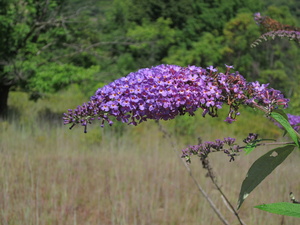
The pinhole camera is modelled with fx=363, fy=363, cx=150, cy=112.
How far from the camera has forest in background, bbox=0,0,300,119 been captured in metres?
7.69

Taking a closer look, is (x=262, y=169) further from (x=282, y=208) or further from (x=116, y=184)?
(x=116, y=184)

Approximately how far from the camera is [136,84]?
95cm

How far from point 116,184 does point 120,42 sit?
5176mm

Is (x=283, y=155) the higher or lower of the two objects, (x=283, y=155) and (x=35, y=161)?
the higher

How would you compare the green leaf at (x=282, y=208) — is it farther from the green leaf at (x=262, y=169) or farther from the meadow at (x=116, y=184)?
the meadow at (x=116, y=184)

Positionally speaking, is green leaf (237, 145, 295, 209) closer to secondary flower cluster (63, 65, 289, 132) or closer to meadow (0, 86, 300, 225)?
secondary flower cluster (63, 65, 289, 132)

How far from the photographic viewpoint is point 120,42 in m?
8.54

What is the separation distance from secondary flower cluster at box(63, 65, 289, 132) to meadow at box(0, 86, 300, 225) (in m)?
0.50

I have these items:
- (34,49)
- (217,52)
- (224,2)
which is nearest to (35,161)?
(34,49)

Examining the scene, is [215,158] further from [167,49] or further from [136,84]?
[167,49]

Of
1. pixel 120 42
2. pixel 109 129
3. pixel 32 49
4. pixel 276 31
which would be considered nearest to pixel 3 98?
pixel 32 49

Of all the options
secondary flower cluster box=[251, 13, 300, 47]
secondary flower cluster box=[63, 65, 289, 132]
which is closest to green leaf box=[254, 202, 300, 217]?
secondary flower cluster box=[63, 65, 289, 132]

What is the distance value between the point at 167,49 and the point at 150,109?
577 inches

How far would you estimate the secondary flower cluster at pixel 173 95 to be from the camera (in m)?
0.90
